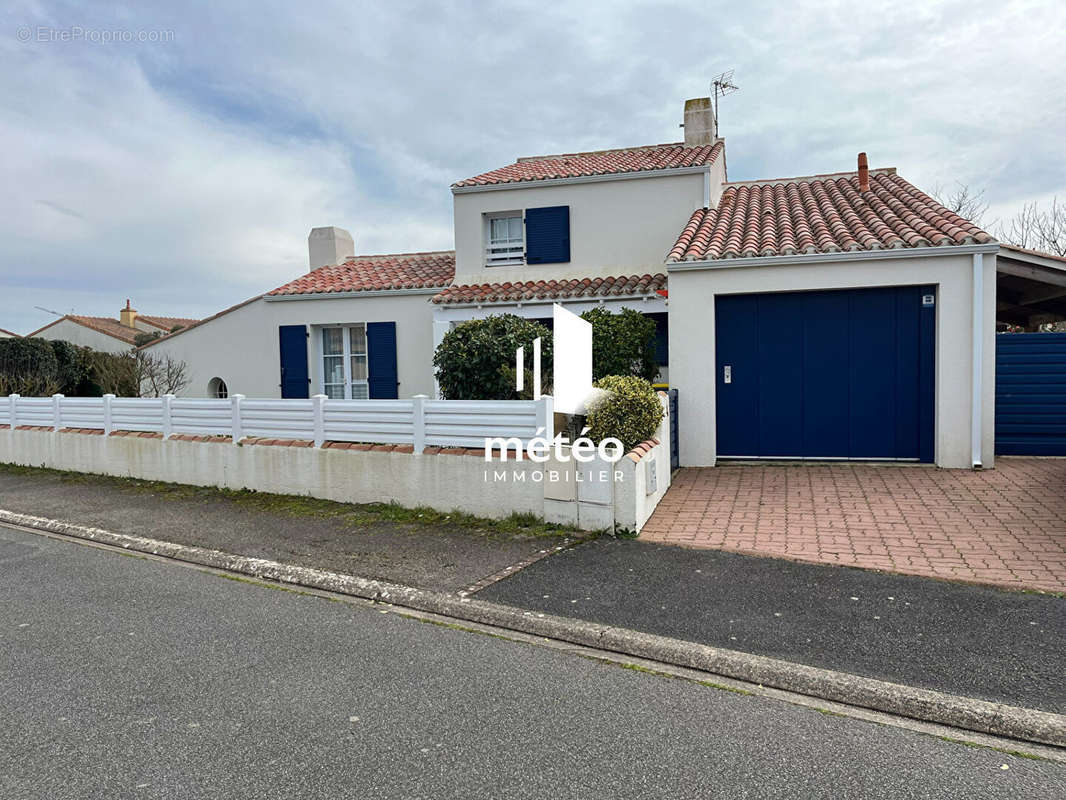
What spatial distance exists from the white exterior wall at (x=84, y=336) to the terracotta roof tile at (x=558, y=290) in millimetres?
26964

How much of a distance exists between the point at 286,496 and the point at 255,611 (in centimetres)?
397

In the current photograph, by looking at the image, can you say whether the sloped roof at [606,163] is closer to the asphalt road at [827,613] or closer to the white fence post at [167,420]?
the white fence post at [167,420]

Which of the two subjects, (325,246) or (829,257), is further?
(325,246)

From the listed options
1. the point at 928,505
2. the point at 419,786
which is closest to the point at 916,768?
the point at 419,786

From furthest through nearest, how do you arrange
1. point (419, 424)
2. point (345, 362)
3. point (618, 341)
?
point (345, 362) → point (618, 341) → point (419, 424)

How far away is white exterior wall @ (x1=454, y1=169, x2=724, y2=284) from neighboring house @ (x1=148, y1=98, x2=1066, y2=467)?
0.03 m

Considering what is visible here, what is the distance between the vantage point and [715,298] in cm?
983

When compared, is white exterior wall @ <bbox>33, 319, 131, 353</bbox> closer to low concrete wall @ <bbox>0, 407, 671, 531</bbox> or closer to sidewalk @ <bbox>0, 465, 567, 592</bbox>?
low concrete wall @ <bbox>0, 407, 671, 531</bbox>

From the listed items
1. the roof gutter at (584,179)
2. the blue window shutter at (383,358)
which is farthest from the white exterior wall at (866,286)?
the blue window shutter at (383,358)

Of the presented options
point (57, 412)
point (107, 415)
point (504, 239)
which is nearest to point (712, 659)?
point (107, 415)

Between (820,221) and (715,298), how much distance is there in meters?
2.66

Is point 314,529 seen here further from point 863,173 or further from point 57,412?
point 863,173

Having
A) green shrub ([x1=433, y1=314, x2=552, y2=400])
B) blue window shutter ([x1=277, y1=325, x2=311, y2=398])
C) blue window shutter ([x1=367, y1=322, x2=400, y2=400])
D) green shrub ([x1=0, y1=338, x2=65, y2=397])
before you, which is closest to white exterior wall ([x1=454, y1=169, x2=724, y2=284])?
blue window shutter ([x1=367, y1=322, x2=400, y2=400])

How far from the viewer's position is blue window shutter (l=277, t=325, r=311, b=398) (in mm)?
15359
